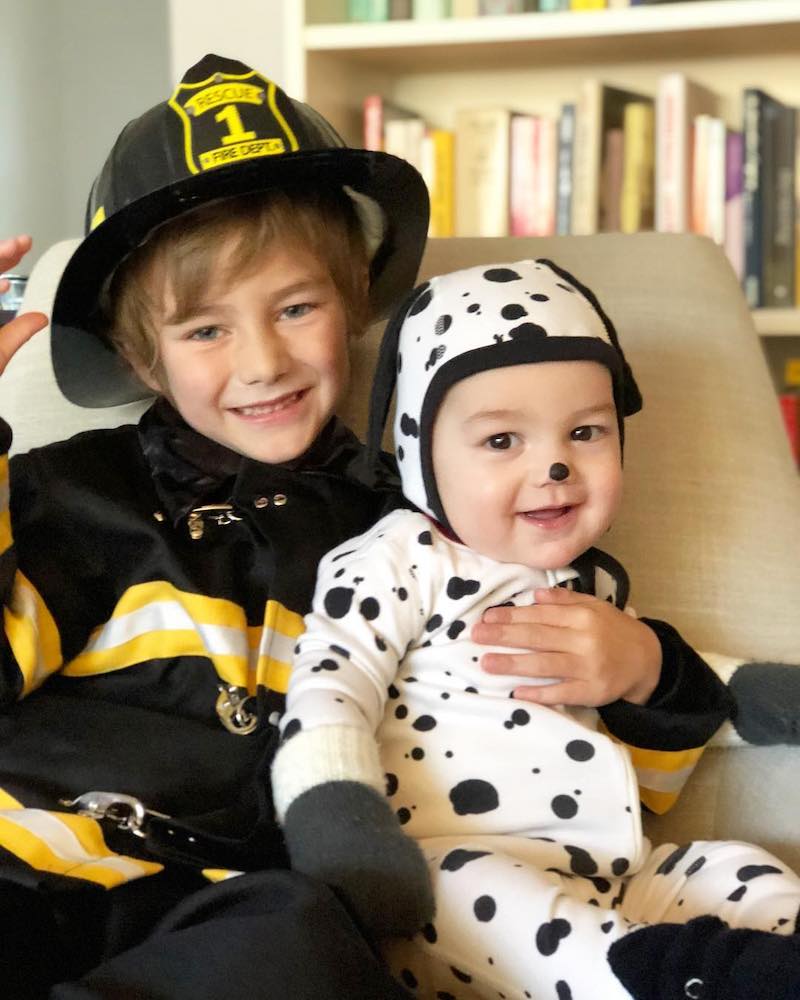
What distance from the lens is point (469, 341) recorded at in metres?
0.85

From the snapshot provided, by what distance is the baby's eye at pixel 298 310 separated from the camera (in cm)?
97

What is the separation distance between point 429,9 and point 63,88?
28.7 inches

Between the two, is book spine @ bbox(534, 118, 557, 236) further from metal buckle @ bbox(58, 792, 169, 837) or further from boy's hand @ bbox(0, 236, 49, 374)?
metal buckle @ bbox(58, 792, 169, 837)

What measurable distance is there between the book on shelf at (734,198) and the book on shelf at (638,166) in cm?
12

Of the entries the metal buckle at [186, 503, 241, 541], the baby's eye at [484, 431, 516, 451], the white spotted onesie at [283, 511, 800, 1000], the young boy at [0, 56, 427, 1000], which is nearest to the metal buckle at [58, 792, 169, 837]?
the young boy at [0, 56, 427, 1000]

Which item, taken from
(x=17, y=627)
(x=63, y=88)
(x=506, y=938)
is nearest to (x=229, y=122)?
(x=17, y=627)

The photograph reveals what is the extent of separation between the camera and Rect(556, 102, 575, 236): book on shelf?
1897 mm

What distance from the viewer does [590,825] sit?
2.73 feet

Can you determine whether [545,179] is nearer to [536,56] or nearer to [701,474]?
[536,56]

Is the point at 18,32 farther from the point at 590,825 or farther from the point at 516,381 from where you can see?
the point at 590,825

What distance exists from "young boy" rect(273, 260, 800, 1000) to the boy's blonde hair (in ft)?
0.40

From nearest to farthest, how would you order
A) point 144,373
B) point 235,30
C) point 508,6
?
1. point 144,373
2. point 508,6
3. point 235,30

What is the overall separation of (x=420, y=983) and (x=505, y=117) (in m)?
1.50

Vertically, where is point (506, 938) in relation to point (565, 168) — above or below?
below
